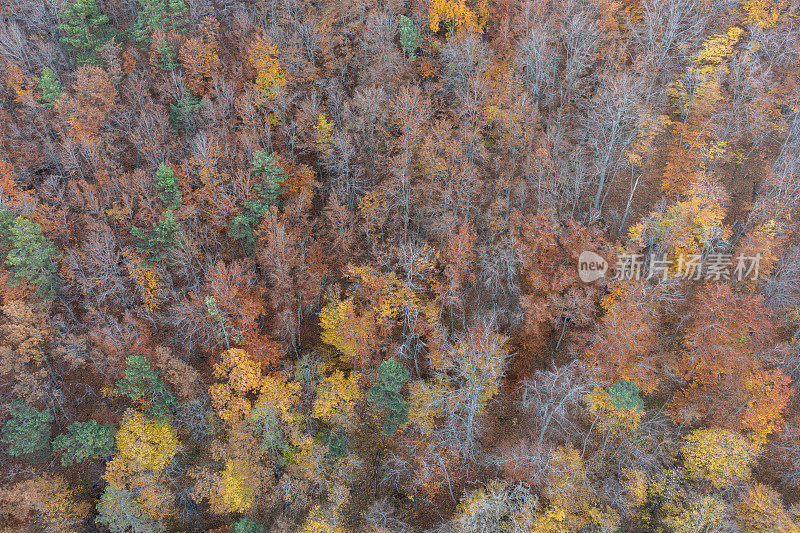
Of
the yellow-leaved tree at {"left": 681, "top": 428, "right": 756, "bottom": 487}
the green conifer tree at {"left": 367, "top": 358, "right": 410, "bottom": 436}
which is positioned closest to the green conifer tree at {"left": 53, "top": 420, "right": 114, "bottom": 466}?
the green conifer tree at {"left": 367, "top": 358, "right": 410, "bottom": 436}

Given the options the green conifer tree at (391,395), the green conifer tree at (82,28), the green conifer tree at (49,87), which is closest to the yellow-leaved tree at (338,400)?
the green conifer tree at (391,395)

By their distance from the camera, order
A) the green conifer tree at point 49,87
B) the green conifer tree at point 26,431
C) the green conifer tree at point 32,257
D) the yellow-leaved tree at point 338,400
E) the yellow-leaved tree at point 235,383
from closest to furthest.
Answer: the green conifer tree at point 26,431, the yellow-leaved tree at point 235,383, the yellow-leaved tree at point 338,400, the green conifer tree at point 32,257, the green conifer tree at point 49,87

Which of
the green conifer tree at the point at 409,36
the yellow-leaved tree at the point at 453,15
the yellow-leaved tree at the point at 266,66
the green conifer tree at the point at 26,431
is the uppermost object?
the yellow-leaved tree at the point at 453,15

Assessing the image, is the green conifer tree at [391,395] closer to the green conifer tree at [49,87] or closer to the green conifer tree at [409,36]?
the green conifer tree at [409,36]

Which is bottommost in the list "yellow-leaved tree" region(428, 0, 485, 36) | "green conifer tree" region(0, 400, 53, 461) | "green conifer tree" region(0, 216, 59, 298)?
"green conifer tree" region(0, 400, 53, 461)

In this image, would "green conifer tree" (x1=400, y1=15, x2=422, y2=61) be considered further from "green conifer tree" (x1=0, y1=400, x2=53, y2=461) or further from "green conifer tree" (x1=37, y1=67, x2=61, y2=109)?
"green conifer tree" (x1=0, y1=400, x2=53, y2=461)

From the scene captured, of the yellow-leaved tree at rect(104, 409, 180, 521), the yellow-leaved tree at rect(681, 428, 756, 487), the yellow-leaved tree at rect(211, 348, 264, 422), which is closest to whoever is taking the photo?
the yellow-leaved tree at rect(681, 428, 756, 487)

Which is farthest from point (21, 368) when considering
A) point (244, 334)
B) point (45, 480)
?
point (244, 334)

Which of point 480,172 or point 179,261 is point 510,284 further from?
point 179,261

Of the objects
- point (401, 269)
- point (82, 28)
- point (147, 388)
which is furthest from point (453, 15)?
point (147, 388)

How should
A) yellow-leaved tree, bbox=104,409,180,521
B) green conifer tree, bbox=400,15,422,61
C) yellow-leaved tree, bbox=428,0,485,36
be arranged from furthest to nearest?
1. yellow-leaved tree, bbox=428,0,485,36
2. green conifer tree, bbox=400,15,422,61
3. yellow-leaved tree, bbox=104,409,180,521

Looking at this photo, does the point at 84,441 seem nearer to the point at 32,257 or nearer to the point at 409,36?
the point at 32,257
